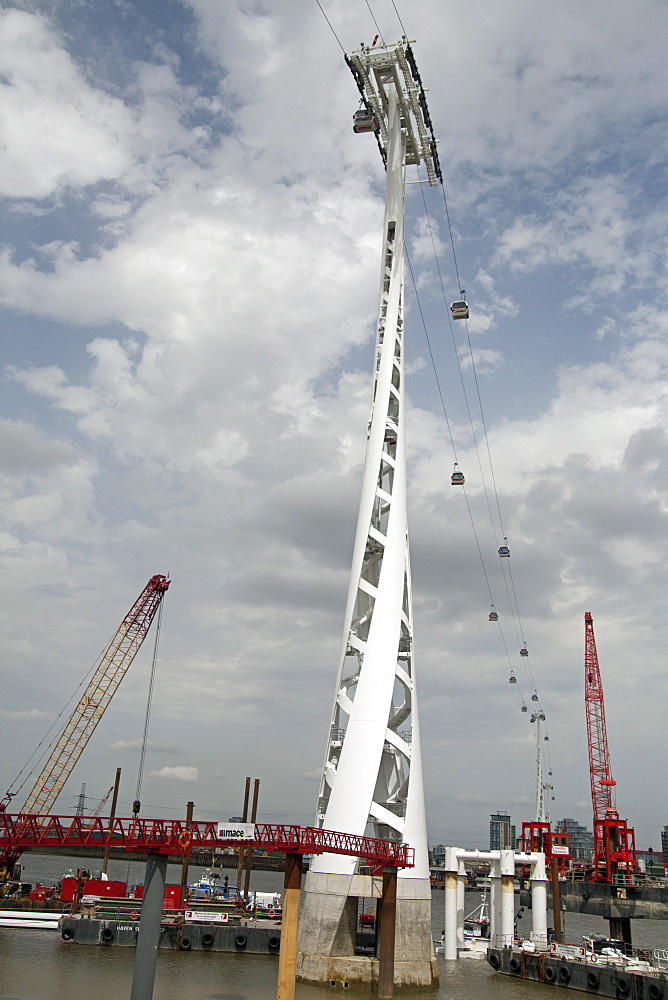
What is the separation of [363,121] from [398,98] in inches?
247

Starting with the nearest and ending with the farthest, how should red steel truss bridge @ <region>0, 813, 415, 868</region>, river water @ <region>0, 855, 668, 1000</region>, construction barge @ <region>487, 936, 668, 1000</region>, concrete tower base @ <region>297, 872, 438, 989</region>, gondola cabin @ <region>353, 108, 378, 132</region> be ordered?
red steel truss bridge @ <region>0, 813, 415, 868</region>, river water @ <region>0, 855, 668, 1000</region>, concrete tower base @ <region>297, 872, 438, 989</region>, construction barge @ <region>487, 936, 668, 1000</region>, gondola cabin @ <region>353, 108, 378, 132</region>

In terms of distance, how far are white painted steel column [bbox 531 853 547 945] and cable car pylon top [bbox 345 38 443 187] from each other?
53.2 m

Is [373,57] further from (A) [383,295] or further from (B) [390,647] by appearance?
(B) [390,647]

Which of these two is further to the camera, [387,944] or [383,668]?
[383,668]

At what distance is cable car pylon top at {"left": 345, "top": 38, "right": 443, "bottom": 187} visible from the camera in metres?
57.3

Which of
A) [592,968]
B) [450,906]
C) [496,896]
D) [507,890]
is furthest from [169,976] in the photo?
[496,896]

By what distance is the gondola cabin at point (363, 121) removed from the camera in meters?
55.7

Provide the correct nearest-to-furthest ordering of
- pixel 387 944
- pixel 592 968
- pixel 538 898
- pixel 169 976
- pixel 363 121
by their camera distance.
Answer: pixel 387 944 < pixel 169 976 < pixel 592 968 < pixel 363 121 < pixel 538 898

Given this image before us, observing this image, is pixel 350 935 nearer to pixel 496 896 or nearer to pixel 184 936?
pixel 184 936

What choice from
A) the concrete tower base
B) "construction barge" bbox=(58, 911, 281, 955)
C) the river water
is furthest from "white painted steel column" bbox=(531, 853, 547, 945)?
the concrete tower base

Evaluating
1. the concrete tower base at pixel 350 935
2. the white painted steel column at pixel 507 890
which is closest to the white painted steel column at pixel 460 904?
the white painted steel column at pixel 507 890

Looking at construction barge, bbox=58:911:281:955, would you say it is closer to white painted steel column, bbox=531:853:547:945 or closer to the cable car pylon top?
white painted steel column, bbox=531:853:547:945

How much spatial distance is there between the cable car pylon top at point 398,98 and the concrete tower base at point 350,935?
47.7m

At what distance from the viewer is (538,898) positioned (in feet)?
201
